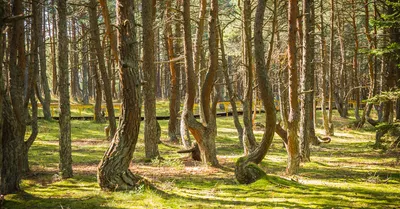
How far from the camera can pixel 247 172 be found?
27.3 feet

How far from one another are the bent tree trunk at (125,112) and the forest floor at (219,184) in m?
0.32

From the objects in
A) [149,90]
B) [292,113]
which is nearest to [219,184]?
[292,113]

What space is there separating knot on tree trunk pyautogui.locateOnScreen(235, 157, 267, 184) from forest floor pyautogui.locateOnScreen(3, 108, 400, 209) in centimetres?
23

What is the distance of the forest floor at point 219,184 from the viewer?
22.2 feet

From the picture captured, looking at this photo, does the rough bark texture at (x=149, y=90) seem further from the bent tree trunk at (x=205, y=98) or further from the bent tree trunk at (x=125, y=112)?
the bent tree trunk at (x=125, y=112)

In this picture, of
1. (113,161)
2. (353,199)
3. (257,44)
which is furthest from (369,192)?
(113,161)

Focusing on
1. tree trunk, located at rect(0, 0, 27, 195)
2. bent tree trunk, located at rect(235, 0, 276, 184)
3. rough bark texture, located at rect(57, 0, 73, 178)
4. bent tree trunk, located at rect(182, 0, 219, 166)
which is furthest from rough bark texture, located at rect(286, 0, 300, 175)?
tree trunk, located at rect(0, 0, 27, 195)

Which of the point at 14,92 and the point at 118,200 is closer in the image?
the point at 118,200

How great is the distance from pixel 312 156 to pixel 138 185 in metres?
9.41

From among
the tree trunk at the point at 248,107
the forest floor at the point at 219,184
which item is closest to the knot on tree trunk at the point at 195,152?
the forest floor at the point at 219,184

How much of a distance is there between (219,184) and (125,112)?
2.93 metres

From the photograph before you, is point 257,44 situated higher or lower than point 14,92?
higher

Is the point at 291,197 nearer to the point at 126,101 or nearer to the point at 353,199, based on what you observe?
the point at 353,199

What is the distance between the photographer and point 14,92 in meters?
8.30
